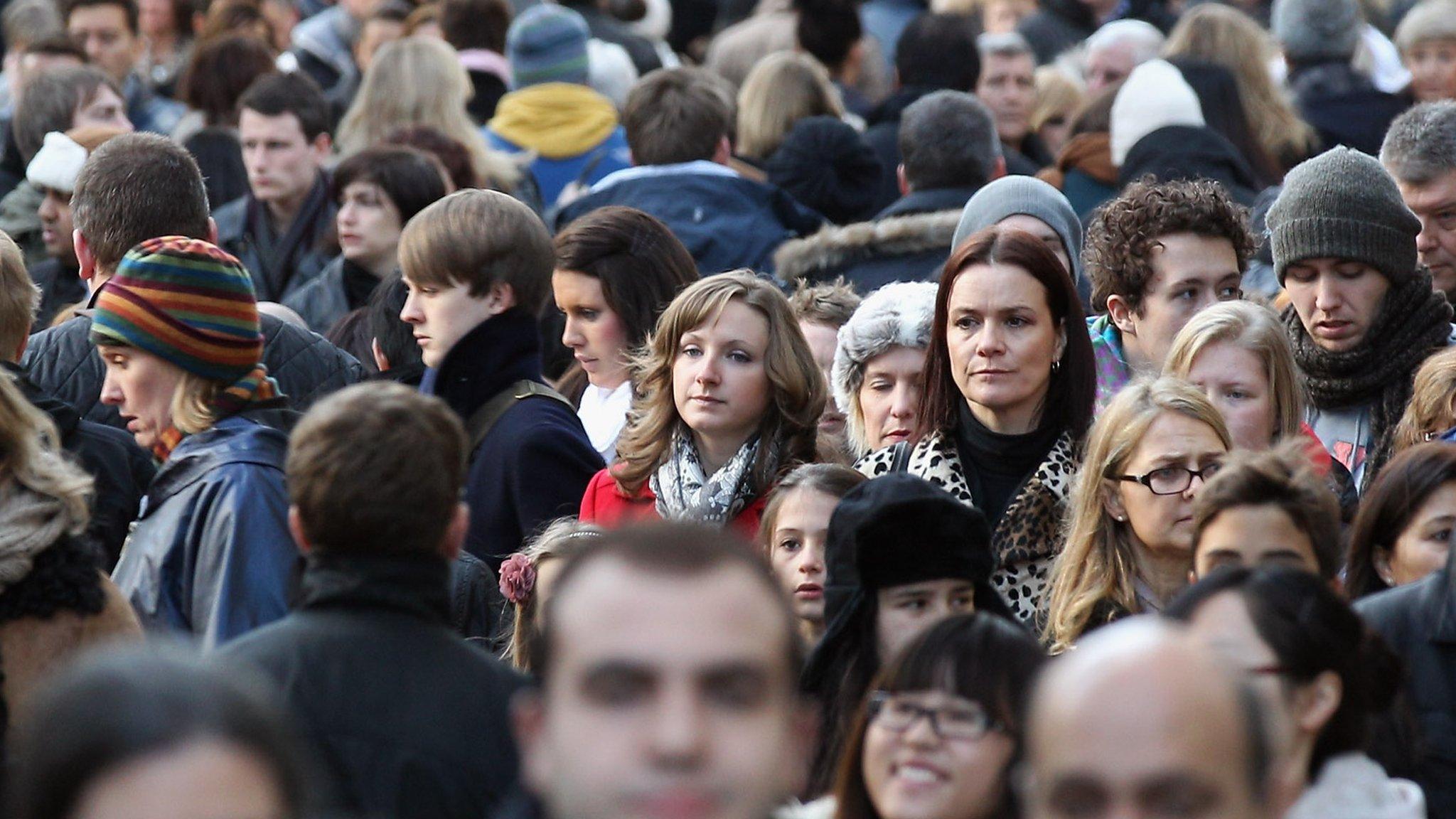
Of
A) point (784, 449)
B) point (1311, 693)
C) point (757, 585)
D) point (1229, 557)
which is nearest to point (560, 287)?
point (784, 449)

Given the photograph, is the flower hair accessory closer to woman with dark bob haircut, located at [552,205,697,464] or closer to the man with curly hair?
woman with dark bob haircut, located at [552,205,697,464]

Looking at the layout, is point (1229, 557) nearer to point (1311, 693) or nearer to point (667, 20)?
point (1311, 693)

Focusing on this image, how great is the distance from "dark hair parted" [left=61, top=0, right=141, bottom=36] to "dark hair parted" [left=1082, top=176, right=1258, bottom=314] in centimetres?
708

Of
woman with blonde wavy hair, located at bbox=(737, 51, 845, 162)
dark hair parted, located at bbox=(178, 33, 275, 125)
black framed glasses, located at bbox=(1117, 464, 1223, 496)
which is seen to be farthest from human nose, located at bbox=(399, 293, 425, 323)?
dark hair parted, located at bbox=(178, 33, 275, 125)

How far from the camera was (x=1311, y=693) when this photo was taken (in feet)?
11.6

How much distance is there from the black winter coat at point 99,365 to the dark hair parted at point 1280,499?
262 cm

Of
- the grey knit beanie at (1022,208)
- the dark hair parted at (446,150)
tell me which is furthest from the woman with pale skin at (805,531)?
the dark hair parted at (446,150)

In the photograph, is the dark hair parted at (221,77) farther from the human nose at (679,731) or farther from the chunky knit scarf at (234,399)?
the human nose at (679,731)

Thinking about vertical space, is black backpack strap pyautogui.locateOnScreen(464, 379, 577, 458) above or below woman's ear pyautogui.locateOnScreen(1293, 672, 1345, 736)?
below

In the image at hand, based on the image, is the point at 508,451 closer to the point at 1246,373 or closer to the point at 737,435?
the point at 737,435

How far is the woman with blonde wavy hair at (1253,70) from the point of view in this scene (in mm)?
9547

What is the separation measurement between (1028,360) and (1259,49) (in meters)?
4.98

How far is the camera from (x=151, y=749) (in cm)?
232

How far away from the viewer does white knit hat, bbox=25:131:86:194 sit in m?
7.49
